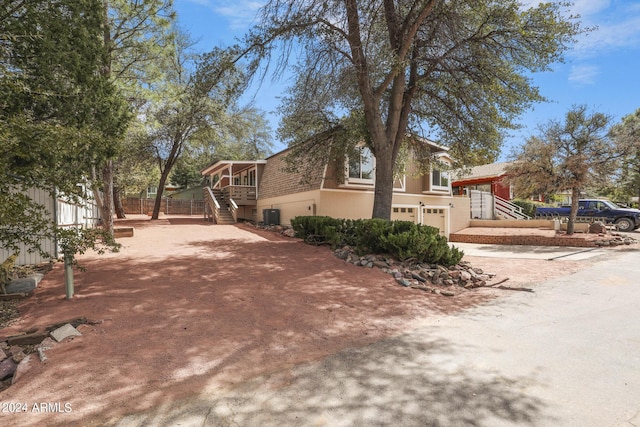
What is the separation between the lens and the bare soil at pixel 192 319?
305 centimetres

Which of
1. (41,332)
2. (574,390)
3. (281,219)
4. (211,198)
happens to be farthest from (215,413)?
(211,198)

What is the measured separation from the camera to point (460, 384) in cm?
319

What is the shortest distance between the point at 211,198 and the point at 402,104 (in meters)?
14.5

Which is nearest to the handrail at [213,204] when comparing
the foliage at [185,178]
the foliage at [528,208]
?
the foliage at [528,208]

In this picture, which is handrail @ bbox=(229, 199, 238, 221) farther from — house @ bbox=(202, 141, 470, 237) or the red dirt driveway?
the red dirt driveway

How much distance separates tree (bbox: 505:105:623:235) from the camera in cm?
1450

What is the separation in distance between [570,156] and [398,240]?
38.3ft

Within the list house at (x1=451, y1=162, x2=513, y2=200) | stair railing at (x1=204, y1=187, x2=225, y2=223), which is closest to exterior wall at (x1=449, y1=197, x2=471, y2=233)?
house at (x1=451, y1=162, x2=513, y2=200)

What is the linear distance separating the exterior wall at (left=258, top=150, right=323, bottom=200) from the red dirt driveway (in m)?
6.77

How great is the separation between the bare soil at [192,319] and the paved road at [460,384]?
0.39m

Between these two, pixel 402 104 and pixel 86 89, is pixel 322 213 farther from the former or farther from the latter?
pixel 86 89

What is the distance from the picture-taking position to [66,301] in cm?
527

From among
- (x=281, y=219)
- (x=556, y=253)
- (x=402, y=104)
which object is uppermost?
(x=402, y=104)

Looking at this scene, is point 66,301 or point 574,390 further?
point 66,301
